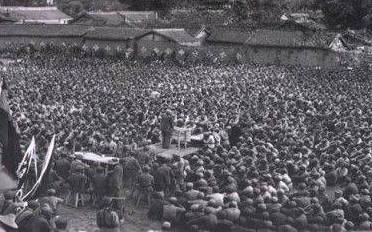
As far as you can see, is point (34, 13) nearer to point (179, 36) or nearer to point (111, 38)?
point (111, 38)

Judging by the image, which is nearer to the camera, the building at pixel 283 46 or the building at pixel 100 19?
the building at pixel 283 46

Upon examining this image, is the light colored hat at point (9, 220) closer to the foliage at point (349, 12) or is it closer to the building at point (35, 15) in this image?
the foliage at point (349, 12)

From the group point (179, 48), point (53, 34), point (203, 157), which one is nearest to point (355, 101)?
point (203, 157)

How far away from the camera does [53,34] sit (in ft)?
207

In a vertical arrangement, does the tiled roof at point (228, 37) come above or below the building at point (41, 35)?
above

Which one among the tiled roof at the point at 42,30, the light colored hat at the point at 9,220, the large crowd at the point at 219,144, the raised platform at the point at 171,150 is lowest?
the raised platform at the point at 171,150

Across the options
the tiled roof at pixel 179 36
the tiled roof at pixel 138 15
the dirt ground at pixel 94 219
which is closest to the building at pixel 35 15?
the tiled roof at pixel 138 15

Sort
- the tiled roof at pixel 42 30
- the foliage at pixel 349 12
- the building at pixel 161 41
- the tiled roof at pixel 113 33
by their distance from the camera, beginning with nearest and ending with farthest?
the building at pixel 161 41
the tiled roof at pixel 113 33
the foliage at pixel 349 12
the tiled roof at pixel 42 30

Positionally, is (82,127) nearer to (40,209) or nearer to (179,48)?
(40,209)

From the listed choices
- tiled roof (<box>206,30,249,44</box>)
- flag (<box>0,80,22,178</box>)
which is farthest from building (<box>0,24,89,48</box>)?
flag (<box>0,80,22,178</box>)

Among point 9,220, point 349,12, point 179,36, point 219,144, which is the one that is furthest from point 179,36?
point 9,220

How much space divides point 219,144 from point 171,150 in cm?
181

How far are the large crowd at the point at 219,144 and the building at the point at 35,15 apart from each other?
38.1 metres

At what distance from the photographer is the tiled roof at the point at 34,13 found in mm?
78438
